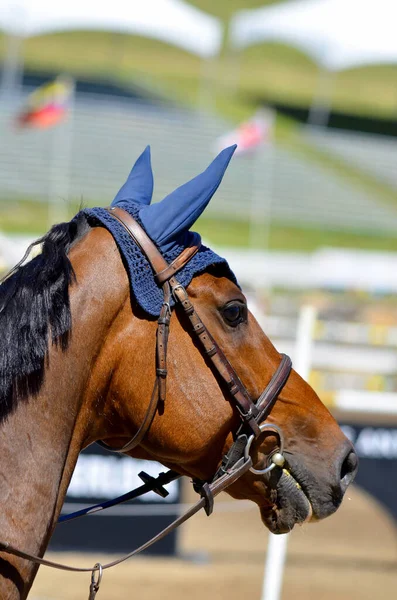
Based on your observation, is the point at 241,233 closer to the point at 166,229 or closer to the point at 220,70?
the point at 220,70

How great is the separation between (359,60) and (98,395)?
147 ft

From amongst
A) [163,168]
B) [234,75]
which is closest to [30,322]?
[163,168]

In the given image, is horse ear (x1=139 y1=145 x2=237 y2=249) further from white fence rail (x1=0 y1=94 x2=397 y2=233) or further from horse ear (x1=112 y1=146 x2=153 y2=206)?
white fence rail (x1=0 y1=94 x2=397 y2=233)

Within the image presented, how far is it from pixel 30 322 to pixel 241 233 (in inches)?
926

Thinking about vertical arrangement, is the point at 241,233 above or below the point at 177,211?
below

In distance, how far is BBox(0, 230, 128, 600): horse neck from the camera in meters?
2.02

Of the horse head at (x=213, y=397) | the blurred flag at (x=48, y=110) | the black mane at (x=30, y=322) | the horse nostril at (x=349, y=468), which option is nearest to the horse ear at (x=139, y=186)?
the horse head at (x=213, y=397)

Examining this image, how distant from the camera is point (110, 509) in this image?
22.8 ft

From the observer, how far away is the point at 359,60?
43.8 metres

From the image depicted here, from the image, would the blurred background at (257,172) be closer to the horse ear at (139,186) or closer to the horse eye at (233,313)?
the horse ear at (139,186)

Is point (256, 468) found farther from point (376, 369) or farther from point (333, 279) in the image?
point (333, 279)

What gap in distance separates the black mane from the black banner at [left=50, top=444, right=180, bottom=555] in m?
4.91

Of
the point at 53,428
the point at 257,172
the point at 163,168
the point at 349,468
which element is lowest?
the point at 163,168

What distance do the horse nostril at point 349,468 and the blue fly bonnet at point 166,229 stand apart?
71cm
